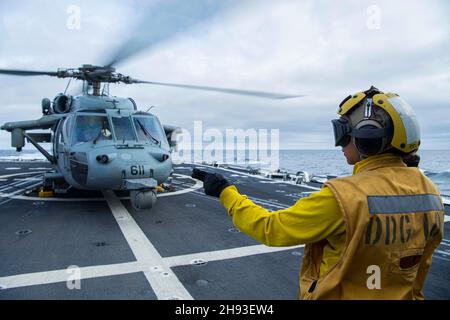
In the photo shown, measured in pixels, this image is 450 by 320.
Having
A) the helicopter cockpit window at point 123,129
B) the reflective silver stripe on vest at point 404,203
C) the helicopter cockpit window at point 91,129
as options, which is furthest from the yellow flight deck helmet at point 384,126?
the helicopter cockpit window at point 91,129

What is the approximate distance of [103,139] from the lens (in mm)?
8086

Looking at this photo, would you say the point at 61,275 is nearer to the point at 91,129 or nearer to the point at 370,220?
the point at 370,220

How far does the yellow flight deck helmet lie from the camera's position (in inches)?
69.9

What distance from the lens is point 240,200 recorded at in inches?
80.7

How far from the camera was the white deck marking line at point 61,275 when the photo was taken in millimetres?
4062

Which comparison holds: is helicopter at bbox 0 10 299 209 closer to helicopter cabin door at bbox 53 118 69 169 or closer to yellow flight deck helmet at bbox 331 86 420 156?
helicopter cabin door at bbox 53 118 69 169

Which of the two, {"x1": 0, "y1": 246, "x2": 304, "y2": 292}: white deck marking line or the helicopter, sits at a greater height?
the helicopter

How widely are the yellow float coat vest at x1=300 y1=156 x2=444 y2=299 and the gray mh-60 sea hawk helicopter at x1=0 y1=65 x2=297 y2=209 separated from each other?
197 inches

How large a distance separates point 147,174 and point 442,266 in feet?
19.8

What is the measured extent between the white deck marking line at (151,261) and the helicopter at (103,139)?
612 millimetres

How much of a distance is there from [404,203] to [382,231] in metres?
0.21

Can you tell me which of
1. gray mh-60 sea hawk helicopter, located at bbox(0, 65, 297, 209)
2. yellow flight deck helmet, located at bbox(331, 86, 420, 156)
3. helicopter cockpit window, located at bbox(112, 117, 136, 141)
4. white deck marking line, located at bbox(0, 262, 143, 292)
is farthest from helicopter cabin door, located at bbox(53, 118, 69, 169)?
yellow flight deck helmet, located at bbox(331, 86, 420, 156)
